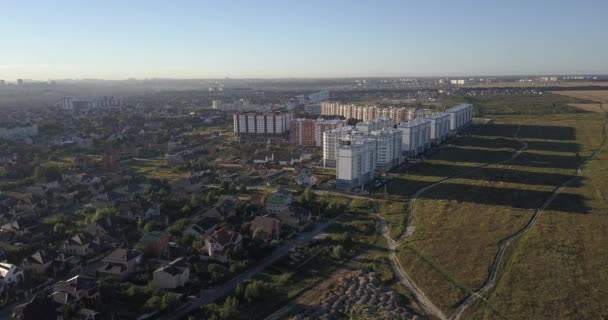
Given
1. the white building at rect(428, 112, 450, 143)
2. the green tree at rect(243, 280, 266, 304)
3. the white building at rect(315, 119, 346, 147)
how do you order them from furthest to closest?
1. the white building at rect(428, 112, 450, 143)
2. the white building at rect(315, 119, 346, 147)
3. the green tree at rect(243, 280, 266, 304)

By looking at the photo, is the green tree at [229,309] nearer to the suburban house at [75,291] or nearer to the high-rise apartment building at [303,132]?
the suburban house at [75,291]

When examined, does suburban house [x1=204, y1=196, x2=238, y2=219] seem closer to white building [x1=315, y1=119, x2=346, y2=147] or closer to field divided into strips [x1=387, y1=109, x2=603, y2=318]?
field divided into strips [x1=387, y1=109, x2=603, y2=318]

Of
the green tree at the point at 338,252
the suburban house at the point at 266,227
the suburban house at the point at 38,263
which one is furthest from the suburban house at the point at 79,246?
the green tree at the point at 338,252

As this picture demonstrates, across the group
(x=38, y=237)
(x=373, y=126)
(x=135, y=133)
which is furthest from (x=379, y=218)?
(x=135, y=133)

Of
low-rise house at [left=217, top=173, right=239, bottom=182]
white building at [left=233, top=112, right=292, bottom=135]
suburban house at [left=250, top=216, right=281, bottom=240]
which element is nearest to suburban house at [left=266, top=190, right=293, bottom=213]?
suburban house at [left=250, top=216, right=281, bottom=240]

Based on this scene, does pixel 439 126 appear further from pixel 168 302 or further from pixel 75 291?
pixel 75 291
